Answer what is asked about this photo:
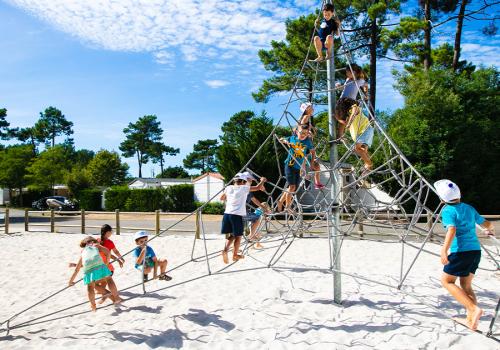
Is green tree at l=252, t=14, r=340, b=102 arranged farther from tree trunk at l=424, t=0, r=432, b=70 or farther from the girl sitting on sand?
the girl sitting on sand

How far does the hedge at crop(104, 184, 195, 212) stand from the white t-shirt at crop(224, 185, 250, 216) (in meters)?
22.0

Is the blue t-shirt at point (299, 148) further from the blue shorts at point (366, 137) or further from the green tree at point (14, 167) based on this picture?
the green tree at point (14, 167)

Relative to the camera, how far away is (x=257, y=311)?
507 cm

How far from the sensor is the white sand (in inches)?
164

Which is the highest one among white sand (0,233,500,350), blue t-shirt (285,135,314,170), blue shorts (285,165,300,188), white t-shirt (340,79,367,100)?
white t-shirt (340,79,367,100)

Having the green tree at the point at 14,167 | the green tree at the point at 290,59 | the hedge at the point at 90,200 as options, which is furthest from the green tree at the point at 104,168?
the green tree at the point at 290,59

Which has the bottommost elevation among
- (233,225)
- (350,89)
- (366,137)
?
(233,225)

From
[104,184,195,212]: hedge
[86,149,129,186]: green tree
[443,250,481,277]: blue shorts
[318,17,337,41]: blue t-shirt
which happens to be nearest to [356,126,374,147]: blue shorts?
[318,17,337,41]: blue t-shirt

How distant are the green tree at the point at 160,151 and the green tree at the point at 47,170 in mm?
25274

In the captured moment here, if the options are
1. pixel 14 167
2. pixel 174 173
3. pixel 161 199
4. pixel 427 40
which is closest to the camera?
pixel 427 40

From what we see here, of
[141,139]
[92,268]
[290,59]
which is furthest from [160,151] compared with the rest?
[92,268]

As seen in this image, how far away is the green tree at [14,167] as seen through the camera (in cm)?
3269

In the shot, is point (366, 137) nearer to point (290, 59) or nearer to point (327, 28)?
point (327, 28)

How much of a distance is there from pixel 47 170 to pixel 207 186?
1343 cm
